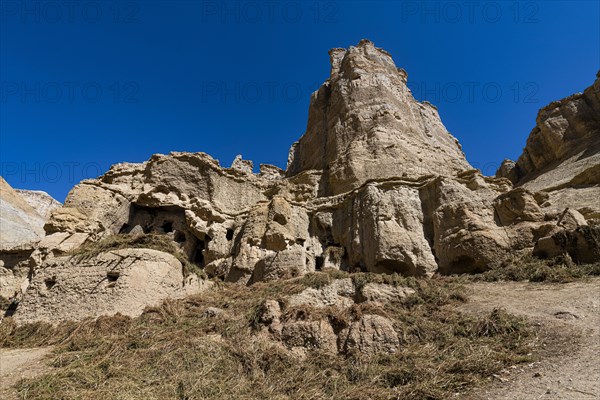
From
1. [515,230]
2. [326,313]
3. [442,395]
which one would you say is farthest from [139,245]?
[515,230]

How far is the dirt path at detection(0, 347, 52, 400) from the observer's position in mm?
7501

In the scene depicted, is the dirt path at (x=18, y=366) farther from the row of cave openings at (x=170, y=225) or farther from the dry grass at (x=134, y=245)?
the row of cave openings at (x=170, y=225)

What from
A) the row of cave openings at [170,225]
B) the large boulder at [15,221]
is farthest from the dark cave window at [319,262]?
the large boulder at [15,221]

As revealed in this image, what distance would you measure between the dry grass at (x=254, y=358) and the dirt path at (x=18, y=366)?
313 millimetres

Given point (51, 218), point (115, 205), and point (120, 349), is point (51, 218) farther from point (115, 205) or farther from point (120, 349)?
point (120, 349)

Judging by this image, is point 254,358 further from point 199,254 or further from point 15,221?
point 15,221

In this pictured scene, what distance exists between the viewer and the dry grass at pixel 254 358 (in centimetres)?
685

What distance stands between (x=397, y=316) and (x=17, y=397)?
8517 mm

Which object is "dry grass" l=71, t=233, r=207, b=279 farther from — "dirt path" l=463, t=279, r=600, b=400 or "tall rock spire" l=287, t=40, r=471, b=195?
"tall rock spire" l=287, t=40, r=471, b=195

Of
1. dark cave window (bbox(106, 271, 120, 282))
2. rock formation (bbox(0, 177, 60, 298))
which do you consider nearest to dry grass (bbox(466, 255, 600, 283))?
dark cave window (bbox(106, 271, 120, 282))

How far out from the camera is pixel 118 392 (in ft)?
22.4

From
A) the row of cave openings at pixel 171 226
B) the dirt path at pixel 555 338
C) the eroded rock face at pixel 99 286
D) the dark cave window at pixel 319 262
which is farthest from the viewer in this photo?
the row of cave openings at pixel 171 226

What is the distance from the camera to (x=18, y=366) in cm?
869

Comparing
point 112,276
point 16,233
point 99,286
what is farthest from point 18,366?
point 16,233
